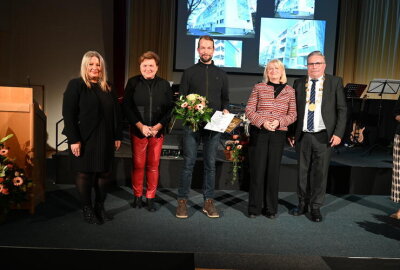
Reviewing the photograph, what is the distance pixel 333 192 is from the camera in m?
5.03

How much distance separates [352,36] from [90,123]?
24.3 feet

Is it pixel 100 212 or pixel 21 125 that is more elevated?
pixel 21 125

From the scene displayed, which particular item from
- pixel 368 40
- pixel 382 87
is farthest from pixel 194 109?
pixel 368 40

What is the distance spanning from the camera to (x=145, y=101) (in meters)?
3.74

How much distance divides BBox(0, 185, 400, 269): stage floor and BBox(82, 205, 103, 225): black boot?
0.06m

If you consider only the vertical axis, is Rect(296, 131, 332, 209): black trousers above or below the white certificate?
below

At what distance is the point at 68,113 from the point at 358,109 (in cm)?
589

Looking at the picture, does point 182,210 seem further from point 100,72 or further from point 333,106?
point 333,106

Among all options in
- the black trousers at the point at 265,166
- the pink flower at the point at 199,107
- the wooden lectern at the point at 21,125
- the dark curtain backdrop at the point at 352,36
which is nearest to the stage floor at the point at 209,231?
the black trousers at the point at 265,166

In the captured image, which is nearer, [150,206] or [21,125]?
[21,125]

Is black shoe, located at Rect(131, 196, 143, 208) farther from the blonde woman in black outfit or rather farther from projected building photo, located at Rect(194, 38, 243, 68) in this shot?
projected building photo, located at Rect(194, 38, 243, 68)

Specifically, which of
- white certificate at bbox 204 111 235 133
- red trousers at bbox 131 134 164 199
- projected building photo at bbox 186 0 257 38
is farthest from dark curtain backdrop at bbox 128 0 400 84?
white certificate at bbox 204 111 235 133

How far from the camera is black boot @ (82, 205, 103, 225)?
11.5ft

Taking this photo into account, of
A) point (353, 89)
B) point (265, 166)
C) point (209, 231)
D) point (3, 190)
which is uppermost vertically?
point (353, 89)
